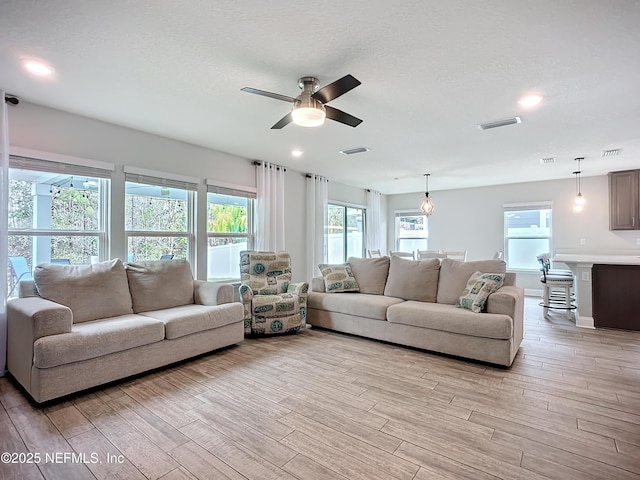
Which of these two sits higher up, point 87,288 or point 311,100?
point 311,100

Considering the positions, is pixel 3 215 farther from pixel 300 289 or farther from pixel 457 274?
pixel 457 274

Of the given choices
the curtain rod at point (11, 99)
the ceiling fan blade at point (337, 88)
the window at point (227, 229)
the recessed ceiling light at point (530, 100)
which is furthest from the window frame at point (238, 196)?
the recessed ceiling light at point (530, 100)

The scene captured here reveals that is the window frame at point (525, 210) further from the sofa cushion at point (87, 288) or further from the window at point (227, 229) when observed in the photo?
the sofa cushion at point (87, 288)

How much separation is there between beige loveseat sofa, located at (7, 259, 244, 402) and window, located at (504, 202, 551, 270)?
6445 millimetres

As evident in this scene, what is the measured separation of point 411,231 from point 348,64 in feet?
22.8

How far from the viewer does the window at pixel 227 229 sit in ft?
15.8

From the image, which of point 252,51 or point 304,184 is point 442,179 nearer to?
point 304,184

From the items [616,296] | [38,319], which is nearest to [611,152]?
[616,296]

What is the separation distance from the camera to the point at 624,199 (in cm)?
599

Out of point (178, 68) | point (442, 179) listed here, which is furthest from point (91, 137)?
point (442, 179)

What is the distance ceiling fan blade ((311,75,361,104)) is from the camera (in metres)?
2.18

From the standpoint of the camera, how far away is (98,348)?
2525 mm

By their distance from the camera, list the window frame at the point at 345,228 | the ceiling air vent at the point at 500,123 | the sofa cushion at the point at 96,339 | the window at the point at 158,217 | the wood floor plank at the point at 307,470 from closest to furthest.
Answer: the wood floor plank at the point at 307,470 < the sofa cushion at the point at 96,339 < the ceiling air vent at the point at 500,123 < the window at the point at 158,217 < the window frame at the point at 345,228

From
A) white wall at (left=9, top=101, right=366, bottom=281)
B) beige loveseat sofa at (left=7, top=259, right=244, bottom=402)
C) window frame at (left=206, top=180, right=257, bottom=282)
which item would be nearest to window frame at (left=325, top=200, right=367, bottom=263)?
window frame at (left=206, top=180, right=257, bottom=282)
